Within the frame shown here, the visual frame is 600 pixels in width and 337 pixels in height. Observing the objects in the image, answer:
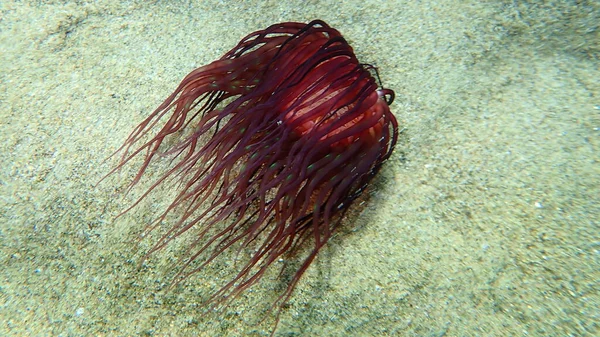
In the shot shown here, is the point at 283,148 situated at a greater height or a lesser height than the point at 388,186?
greater

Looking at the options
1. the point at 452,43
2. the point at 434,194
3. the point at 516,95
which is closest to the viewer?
the point at 434,194

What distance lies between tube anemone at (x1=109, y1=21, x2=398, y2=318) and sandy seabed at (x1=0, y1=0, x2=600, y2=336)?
16 cm

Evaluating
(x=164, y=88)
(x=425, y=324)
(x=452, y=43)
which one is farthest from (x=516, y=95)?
(x=164, y=88)

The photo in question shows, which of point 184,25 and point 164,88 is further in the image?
point 184,25

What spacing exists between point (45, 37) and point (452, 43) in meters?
2.78

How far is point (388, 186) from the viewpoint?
77.6 inches

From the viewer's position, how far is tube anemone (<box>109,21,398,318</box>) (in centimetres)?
179

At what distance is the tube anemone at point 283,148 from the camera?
1.79m

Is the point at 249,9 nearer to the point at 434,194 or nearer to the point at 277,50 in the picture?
the point at 277,50

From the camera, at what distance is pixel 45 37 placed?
2674mm

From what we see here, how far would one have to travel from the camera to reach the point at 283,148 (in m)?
1.95

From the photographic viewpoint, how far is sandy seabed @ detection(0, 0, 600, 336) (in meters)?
1.67

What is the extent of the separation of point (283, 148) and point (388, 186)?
58 cm

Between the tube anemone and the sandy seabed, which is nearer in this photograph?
the sandy seabed
